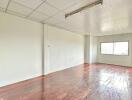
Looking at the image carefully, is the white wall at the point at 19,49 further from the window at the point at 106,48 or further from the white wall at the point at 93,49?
the window at the point at 106,48

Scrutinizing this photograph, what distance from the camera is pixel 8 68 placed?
345 centimetres

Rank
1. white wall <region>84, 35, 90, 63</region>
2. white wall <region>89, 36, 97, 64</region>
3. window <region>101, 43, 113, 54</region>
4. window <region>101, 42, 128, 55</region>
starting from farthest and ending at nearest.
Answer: white wall <region>89, 36, 97, 64</region> → white wall <region>84, 35, 90, 63</region> → window <region>101, 43, 113, 54</region> → window <region>101, 42, 128, 55</region>

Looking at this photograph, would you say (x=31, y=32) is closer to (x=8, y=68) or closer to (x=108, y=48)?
(x=8, y=68)

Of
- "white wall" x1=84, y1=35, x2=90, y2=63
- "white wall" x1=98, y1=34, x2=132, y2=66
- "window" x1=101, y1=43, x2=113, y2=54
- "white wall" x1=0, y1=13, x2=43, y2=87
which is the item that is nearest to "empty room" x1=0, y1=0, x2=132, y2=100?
"white wall" x1=0, y1=13, x2=43, y2=87

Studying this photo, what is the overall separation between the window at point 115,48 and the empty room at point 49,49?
0.47 m

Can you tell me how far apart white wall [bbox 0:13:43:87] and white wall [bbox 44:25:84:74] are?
0.49 m

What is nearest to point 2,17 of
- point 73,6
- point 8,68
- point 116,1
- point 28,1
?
point 28,1

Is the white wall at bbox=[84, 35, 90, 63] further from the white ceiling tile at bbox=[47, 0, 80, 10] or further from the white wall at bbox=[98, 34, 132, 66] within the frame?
the white ceiling tile at bbox=[47, 0, 80, 10]

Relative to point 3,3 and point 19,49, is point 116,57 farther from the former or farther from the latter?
point 3,3

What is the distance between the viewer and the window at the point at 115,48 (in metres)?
7.54

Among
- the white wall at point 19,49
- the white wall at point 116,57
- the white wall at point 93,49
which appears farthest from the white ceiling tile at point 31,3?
the white wall at point 116,57

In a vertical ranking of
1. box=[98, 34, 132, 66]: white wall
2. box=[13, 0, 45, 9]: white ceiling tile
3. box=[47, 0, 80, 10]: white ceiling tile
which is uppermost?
box=[13, 0, 45, 9]: white ceiling tile

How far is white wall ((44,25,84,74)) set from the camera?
5018 millimetres

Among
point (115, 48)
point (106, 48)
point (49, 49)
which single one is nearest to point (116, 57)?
point (115, 48)
